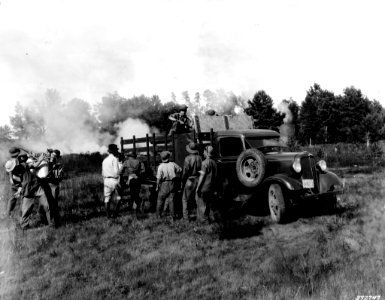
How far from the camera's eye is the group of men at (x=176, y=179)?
754 centimetres

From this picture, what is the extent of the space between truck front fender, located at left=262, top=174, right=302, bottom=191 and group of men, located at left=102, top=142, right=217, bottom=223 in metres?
1.12

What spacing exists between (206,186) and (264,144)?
1937 mm

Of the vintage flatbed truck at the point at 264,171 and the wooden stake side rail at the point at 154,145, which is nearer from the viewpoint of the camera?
the vintage flatbed truck at the point at 264,171

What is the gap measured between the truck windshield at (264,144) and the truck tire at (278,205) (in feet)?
3.78

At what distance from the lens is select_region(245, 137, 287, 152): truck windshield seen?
834cm

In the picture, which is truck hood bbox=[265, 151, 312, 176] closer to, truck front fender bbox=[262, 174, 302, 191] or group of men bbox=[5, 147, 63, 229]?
truck front fender bbox=[262, 174, 302, 191]

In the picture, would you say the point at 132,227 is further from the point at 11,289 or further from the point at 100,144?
the point at 100,144

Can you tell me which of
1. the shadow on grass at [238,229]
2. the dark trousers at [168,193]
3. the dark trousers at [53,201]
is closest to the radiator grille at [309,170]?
the shadow on grass at [238,229]

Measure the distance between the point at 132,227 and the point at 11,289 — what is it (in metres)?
3.15

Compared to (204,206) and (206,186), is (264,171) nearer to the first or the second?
(206,186)

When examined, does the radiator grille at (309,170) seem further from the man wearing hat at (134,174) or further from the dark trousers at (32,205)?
the dark trousers at (32,205)

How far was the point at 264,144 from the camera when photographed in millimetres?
8523

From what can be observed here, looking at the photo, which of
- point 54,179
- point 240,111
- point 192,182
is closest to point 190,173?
point 192,182

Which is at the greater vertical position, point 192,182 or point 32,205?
point 192,182
